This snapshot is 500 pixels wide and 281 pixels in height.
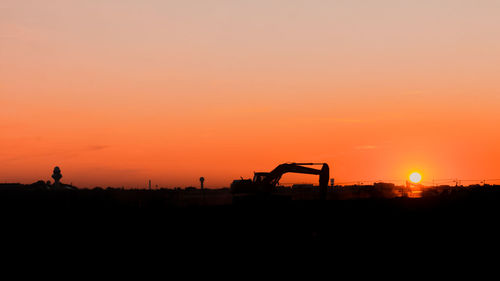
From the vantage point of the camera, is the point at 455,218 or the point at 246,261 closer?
the point at 246,261

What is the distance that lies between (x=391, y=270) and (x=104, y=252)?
549 inches

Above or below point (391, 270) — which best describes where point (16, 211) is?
above

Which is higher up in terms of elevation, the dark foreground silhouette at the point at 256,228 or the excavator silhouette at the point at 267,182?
the excavator silhouette at the point at 267,182

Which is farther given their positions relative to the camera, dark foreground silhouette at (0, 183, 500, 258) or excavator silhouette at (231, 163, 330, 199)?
excavator silhouette at (231, 163, 330, 199)

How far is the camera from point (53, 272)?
2725 centimetres

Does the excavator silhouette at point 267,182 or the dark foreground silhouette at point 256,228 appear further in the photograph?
the excavator silhouette at point 267,182

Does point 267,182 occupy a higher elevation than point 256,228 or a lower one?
higher

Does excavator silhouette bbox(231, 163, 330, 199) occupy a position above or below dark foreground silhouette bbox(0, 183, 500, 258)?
above

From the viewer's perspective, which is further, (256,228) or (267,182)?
(267,182)

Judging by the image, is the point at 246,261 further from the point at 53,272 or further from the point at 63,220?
the point at 63,220

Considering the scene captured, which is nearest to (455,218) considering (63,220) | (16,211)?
(63,220)

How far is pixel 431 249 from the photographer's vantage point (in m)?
36.3

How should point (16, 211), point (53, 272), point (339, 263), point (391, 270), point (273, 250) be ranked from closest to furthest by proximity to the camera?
point (53, 272) < point (391, 270) < point (339, 263) < point (273, 250) < point (16, 211)

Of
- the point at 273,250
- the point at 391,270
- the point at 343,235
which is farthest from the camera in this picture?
the point at 343,235
